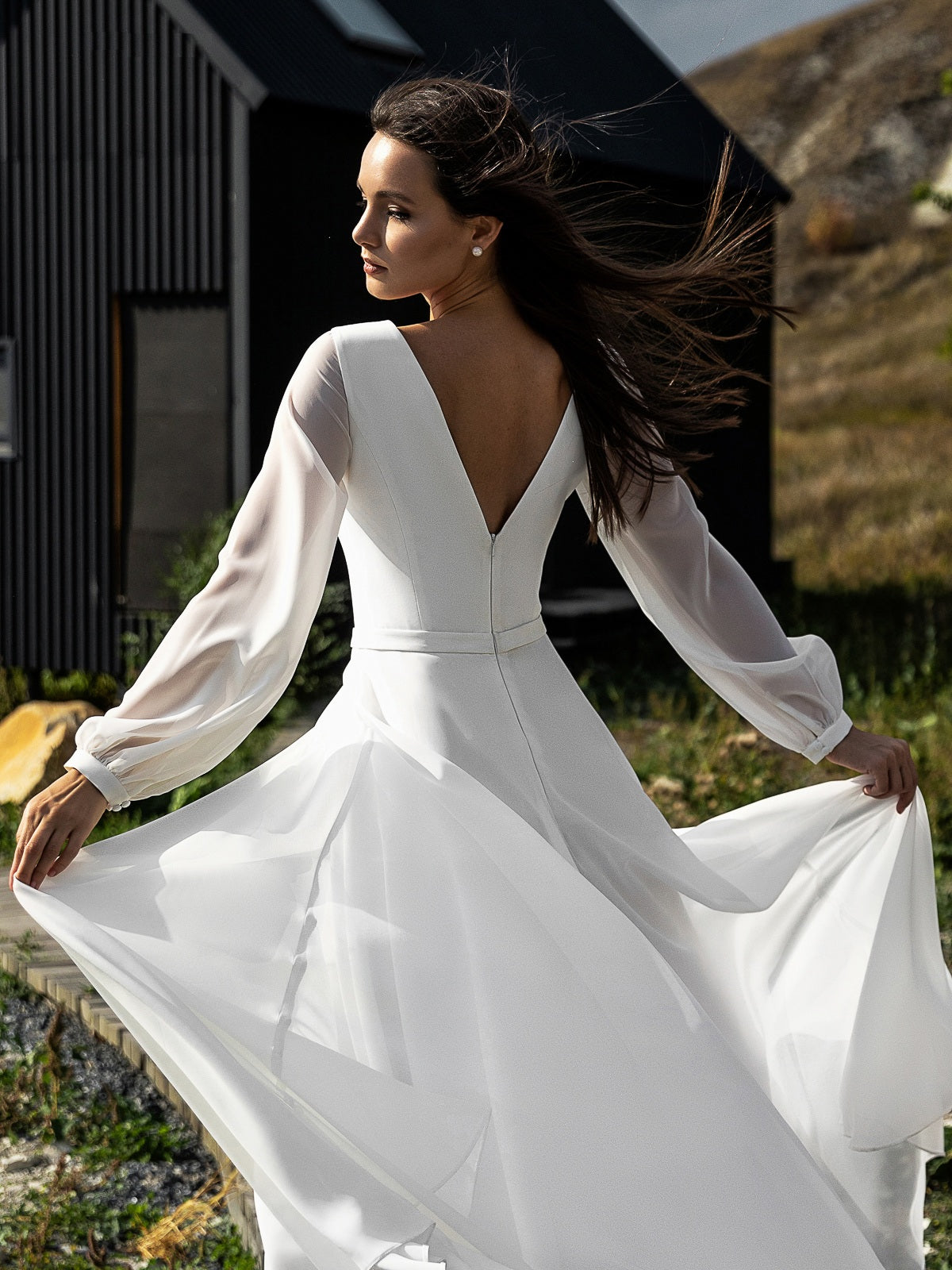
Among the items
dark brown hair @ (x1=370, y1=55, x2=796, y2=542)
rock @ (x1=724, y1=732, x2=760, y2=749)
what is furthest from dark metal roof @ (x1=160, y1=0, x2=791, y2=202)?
dark brown hair @ (x1=370, y1=55, x2=796, y2=542)

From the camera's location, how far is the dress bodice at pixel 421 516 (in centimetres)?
256

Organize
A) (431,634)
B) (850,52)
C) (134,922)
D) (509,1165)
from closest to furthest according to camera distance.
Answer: (509,1165) < (134,922) < (431,634) < (850,52)

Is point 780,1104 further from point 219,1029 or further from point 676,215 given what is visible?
point 676,215

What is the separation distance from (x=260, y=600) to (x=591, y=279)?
861 millimetres

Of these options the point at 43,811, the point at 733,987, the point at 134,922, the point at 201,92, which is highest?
the point at 201,92

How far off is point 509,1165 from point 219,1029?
1.60 feet

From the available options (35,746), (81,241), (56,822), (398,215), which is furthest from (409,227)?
(81,241)

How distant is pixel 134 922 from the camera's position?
8.16ft

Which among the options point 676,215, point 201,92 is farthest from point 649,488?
point 676,215

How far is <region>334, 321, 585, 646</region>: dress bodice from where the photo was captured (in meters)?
2.56

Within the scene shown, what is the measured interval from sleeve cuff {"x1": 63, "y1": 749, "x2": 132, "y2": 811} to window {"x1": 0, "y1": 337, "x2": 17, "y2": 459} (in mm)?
8816

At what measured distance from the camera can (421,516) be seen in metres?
2.63

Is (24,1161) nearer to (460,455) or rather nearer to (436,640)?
(436,640)

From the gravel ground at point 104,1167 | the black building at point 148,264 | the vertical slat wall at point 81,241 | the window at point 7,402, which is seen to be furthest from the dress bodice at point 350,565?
the window at point 7,402
